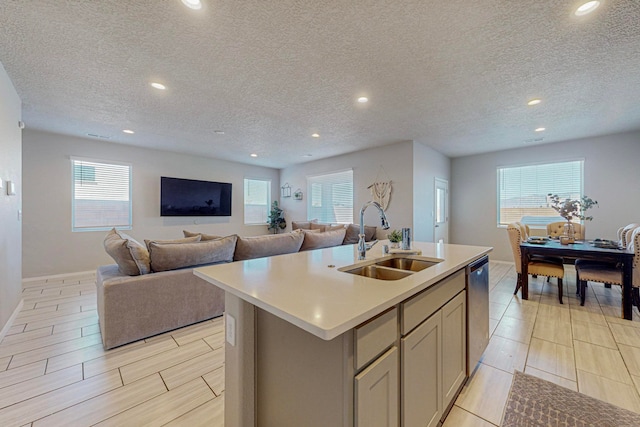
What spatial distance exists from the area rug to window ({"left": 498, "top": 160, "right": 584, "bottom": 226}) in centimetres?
487

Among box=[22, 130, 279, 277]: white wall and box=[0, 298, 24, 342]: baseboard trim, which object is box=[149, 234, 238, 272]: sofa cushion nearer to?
box=[0, 298, 24, 342]: baseboard trim

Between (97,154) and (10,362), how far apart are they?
4.29 meters

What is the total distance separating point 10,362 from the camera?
80.2 inches

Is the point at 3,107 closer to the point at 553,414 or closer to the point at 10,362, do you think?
the point at 10,362

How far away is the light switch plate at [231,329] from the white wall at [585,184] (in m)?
6.48

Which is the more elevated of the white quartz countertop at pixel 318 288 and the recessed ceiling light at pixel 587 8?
the recessed ceiling light at pixel 587 8

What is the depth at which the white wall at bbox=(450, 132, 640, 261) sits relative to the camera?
4.55 meters

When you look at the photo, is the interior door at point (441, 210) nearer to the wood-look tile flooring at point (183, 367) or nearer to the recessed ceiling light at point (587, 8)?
the wood-look tile flooring at point (183, 367)

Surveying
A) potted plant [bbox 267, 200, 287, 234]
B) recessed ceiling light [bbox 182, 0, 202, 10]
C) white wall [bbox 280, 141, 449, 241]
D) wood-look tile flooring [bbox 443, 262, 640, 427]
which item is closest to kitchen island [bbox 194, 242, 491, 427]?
wood-look tile flooring [bbox 443, 262, 640, 427]

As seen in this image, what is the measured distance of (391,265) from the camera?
197 cm

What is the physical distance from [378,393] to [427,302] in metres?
0.51

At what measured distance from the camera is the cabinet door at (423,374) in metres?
1.10

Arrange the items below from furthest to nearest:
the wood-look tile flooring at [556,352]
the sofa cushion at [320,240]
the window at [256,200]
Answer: the window at [256,200] → the sofa cushion at [320,240] → the wood-look tile flooring at [556,352]

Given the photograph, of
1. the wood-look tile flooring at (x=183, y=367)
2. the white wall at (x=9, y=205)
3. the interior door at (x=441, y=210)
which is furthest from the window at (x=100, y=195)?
the interior door at (x=441, y=210)
